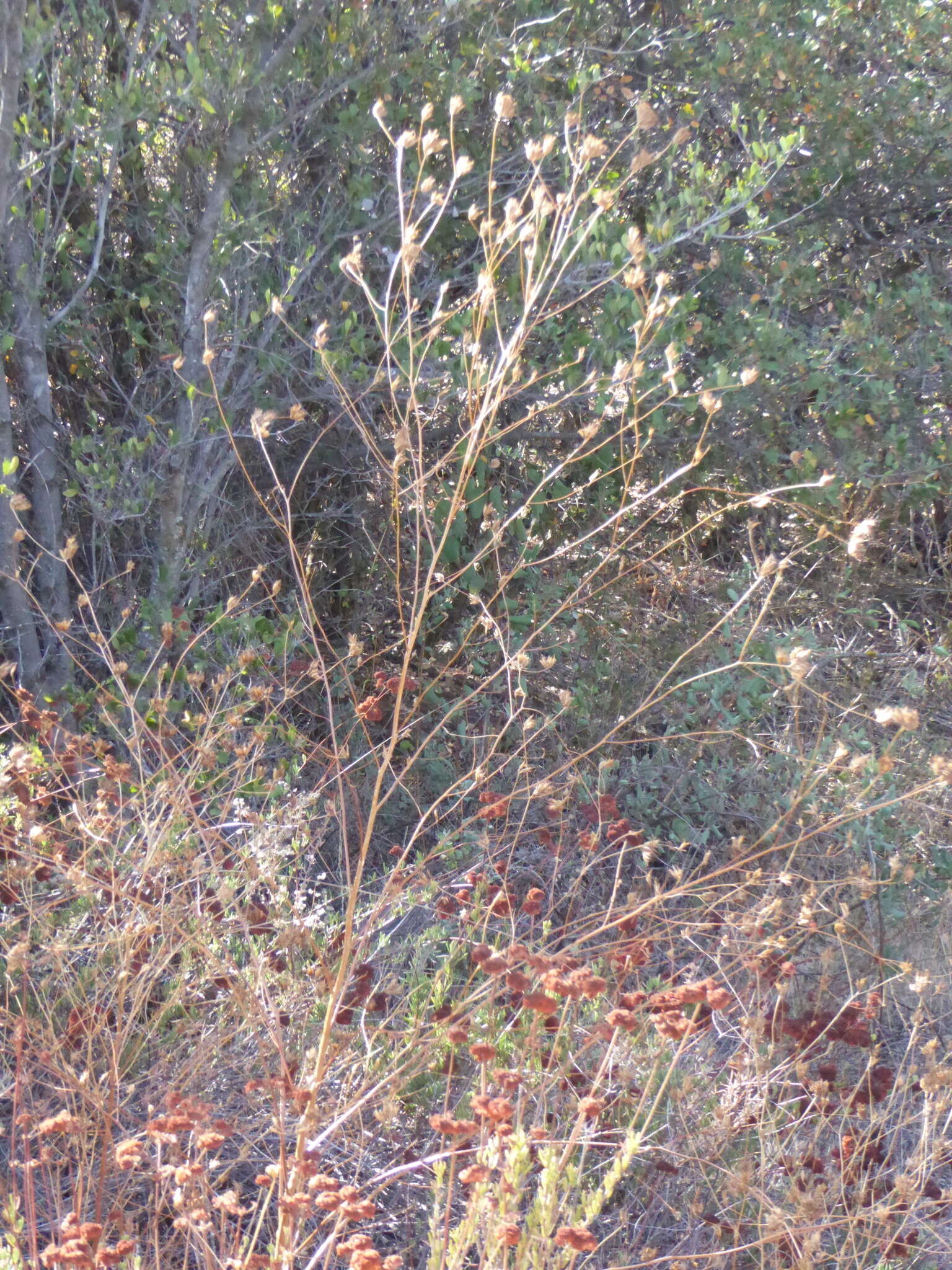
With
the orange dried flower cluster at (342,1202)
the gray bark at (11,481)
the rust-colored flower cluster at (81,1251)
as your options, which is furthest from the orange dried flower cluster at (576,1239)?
the gray bark at (11,481)

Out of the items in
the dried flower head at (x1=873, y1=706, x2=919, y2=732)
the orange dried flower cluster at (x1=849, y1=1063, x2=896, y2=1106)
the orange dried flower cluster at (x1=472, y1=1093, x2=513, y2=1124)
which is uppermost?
the dried flower head at (x1=873, y1=706, x2=919, y2=732)

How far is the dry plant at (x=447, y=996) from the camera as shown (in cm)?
172

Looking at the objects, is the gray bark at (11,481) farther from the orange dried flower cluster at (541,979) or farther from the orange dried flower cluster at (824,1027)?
the orange dried flower cluster at (824,1027)

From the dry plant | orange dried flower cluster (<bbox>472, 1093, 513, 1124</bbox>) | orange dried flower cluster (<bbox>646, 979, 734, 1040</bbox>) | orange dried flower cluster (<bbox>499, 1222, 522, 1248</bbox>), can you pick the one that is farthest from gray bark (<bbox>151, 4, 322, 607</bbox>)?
orange dried flower cluster (<bbox>499, 1222, 522, 1248</bbox>)

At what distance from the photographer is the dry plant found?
5.65ft

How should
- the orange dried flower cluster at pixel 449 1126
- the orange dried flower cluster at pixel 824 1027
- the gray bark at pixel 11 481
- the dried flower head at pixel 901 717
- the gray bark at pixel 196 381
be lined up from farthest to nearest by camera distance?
the gray bark at pixel 196 381 → the gray bark at pixel 11 481 → the orange dried flower cluster at pixel 824 1027 → the dried flower head at pixel 901 717 → the orange dried flower cluster at pixel 449 1126

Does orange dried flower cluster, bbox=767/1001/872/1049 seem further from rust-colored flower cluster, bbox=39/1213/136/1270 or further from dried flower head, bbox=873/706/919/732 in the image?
rust-colored flower cluster, bbox=39/1213/136/1270

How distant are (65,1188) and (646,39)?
14.3 ft

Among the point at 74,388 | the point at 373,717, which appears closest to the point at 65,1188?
the point at 373,717

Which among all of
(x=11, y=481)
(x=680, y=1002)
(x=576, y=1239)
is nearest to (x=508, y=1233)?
(x=576, y=1239)

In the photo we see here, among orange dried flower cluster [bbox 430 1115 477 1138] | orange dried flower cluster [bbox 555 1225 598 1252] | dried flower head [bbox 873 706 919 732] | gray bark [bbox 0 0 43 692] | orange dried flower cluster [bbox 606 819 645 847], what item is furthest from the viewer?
gray bark [bbox 0 0 43 692]

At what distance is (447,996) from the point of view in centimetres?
268

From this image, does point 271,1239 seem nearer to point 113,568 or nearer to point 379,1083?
point 379,1083

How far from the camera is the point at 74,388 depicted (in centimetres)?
393
